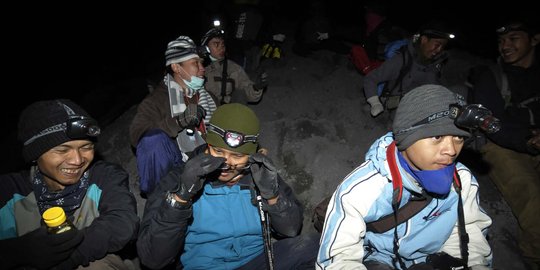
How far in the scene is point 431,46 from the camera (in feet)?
14.7

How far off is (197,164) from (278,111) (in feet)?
12.0

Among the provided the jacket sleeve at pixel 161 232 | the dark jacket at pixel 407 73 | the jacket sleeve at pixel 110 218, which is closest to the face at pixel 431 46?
the dark jacket at pixel 407 73

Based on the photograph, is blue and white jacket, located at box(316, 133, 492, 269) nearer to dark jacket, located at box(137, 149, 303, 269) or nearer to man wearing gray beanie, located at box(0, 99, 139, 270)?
dark jacket, located at box(137, 149, 303, 269)

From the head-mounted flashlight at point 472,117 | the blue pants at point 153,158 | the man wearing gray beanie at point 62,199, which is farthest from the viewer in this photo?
the blue pants at point 153,158

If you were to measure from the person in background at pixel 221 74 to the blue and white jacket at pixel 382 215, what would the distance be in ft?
9.79

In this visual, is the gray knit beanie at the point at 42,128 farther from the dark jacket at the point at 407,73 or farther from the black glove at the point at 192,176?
the dark jacket at the point at 407,73

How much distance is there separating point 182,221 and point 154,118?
83.1 inches

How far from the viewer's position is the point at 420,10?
10.4 metres

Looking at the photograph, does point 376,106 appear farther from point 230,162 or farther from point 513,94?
point 230,162

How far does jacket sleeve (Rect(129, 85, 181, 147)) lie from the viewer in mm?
3824

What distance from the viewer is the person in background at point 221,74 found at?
4770 millimetres

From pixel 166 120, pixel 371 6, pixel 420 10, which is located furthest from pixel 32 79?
pixel 420 10

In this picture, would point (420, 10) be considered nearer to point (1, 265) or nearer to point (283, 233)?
point (283, 233)

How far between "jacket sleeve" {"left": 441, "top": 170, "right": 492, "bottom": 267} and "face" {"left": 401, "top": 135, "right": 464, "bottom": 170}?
429mm
